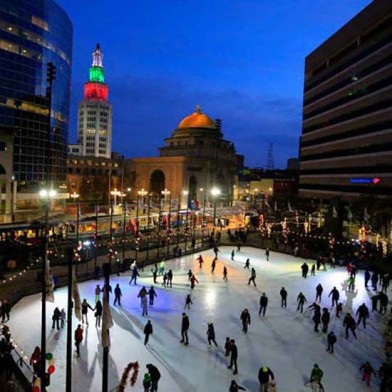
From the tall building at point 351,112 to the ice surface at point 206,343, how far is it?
94.5 ft

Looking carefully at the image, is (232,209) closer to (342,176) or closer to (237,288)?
(342,176)

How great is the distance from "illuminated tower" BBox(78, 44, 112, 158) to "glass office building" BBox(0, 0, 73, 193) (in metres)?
101

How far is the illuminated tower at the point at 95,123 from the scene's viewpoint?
543 ft

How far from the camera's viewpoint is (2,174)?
5194cm

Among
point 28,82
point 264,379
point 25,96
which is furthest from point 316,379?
point 28,82

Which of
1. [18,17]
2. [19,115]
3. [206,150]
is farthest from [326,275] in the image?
[206,150]

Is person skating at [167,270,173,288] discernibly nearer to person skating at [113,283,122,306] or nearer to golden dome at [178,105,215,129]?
person skating at [113,283,122,306]

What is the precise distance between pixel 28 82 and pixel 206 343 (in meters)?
51.6

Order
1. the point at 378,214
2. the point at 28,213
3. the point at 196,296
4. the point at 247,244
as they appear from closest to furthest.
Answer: the point at 196,296 → the point at 378,214 → the point at 247,244 → the point at 28,213

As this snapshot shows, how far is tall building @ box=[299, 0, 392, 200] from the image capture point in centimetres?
5066

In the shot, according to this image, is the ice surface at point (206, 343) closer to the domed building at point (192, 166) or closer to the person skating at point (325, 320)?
the person skating at point (325, 320)

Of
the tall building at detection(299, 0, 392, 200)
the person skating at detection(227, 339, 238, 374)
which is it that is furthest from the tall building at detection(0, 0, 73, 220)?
the person skating at detection(227, 339, 238, 374)

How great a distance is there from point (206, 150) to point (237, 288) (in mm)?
82868

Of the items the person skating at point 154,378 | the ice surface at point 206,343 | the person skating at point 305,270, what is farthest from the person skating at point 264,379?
the person skating at point 305,270
